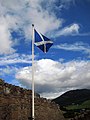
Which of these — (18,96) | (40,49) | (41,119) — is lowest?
(41,119)

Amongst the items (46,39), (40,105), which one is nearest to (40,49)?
(46,39)

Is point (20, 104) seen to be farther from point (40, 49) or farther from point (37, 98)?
point (40, 49)

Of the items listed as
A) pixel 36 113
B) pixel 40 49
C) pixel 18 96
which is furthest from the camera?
pixel 36 113

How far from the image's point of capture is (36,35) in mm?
24797

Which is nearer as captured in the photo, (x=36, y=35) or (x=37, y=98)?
(x=36, y=35)

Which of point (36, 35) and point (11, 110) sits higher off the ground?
point (36, 35)

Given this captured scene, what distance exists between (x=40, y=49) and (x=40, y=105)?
268 inches

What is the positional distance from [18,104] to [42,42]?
6112mm

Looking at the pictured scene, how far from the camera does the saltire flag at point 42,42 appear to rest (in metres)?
24.4

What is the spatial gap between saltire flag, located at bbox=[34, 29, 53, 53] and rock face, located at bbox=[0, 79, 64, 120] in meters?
4.80

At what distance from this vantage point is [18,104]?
84.8 ft

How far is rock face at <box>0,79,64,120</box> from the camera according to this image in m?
24.7

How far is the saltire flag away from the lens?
24359 mm

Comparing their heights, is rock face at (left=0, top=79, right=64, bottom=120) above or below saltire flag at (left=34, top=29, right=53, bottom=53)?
below
